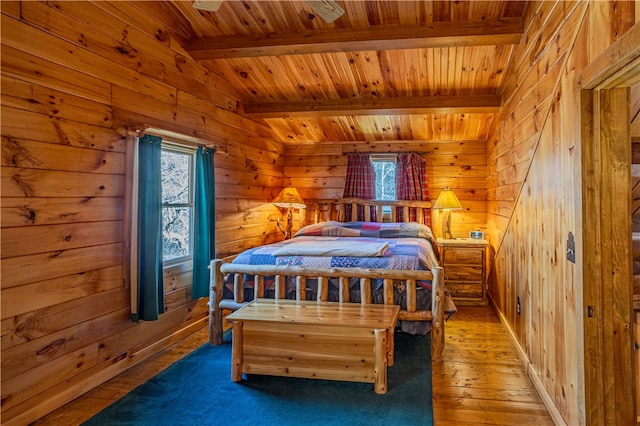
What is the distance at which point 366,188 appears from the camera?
16.5ft

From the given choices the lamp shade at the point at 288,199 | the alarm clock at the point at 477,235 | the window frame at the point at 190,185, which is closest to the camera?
the window frame at the point at 190,185

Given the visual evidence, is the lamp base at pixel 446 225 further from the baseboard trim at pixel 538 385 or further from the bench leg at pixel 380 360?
the bench leg at pixel 380 360

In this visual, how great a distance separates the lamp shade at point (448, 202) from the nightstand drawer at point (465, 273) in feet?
2.35

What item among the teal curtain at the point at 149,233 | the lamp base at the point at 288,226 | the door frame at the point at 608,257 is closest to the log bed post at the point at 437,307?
the door frame at the point at 608,257

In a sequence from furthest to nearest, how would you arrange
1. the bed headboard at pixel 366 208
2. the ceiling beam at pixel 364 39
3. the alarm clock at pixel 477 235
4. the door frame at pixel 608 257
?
the bed headboard at pixel 366 208 → the alarm clock at pixel 477 235 → the ceiling beam at pixel 364 39 → the door frame at pixel 608 257

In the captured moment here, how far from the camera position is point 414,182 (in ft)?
15.9

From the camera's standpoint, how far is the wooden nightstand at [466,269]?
161 inches

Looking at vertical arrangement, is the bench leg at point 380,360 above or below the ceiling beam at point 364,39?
below

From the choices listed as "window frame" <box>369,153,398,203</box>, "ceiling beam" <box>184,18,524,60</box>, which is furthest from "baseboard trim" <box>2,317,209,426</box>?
"window frame" <box>369,153,398,203</box>

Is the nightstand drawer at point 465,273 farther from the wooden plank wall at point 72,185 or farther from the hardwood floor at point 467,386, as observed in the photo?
the wooden plank wall at point 72,185

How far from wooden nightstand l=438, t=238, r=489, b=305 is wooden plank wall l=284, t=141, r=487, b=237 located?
28.3 inches

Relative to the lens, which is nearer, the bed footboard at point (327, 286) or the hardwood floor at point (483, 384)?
the hardwood floor at point (483, 384)

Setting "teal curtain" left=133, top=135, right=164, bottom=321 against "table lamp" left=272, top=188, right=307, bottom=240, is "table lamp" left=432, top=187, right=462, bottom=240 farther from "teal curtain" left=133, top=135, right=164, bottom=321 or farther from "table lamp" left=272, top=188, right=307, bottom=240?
"teal curtain" left=133, top=135, right=164, bottom=321

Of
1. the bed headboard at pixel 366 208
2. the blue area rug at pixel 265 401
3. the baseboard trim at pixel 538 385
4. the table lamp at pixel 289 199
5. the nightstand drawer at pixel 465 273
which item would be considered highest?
the table lamp at pixel 289 199
